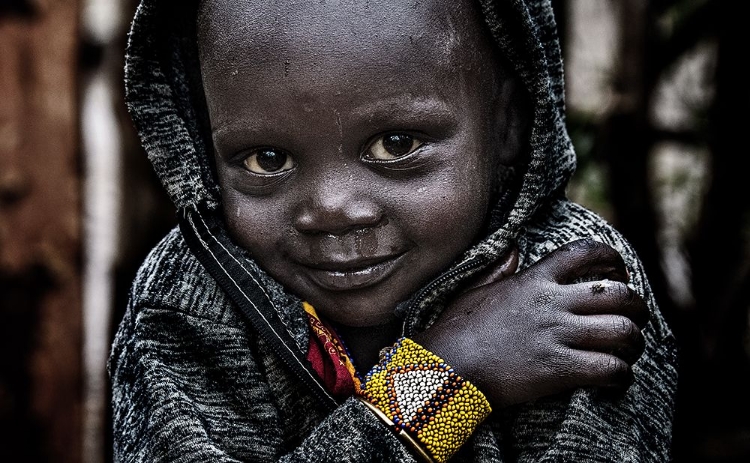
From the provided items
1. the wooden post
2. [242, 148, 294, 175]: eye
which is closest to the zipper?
[242, 148, 294, 175]: eye

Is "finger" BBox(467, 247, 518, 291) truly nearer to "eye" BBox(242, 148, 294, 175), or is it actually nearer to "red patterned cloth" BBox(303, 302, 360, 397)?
"red patterned cloth" BBox(303, 302, 360, 397)

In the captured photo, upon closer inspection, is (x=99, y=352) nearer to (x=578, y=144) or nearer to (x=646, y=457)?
(x=578, y=144)

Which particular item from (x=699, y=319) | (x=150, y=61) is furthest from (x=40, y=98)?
(x=699, y=319)

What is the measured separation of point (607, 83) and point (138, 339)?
9.15ft

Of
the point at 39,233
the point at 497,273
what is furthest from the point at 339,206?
the point at 39,233

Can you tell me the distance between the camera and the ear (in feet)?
5.57

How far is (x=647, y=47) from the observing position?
3.59 metres

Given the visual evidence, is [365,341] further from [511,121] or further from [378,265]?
[511,121]

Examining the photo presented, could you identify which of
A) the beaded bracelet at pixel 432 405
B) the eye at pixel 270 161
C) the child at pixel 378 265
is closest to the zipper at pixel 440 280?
the child at pixel 378 265

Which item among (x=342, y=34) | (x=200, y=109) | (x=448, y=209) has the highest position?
(x=342, y=34)

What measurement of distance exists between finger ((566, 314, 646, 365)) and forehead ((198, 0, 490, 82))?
1.70ft

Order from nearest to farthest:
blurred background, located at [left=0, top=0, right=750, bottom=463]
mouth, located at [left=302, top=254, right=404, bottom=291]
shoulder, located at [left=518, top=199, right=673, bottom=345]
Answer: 1. mouth, located at [left=302, top=254, right=404, bottom=291]
2. shoulder, located at [left=518, top=199, right=673, bottom=345]
3. blurred background, located at [left=0, top=0, right=750, bottom=463]

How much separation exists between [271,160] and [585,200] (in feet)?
10.3

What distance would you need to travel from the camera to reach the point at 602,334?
1509 millimetres
